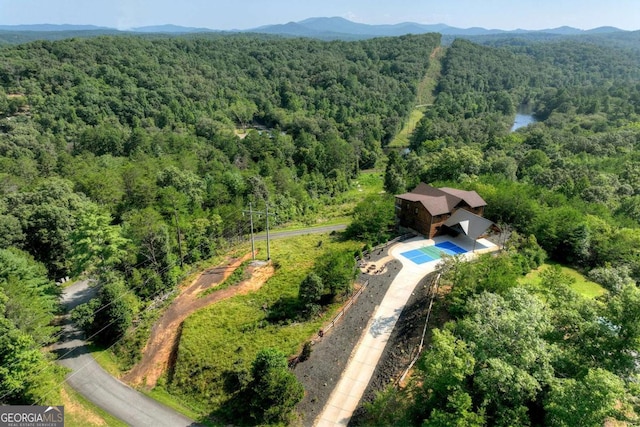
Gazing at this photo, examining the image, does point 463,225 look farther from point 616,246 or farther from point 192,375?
point 192,375

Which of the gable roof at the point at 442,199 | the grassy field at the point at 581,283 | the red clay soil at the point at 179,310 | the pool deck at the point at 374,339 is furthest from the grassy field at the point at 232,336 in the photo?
the grassy field at the point at 581,283

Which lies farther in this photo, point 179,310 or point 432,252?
point 432,252

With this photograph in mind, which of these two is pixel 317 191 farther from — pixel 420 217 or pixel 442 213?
pixel 442 213

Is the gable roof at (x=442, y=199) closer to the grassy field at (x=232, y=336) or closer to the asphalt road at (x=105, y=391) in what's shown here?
the grassy field at (x=232, y=336)

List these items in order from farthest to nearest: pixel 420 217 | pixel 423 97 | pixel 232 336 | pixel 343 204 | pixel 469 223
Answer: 1. pixel 423 97
2. pixel 343 204
3. pixel 420 217
4. pixel 469 223
5. pixel 232 336

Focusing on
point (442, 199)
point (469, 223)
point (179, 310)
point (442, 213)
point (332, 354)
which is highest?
point (442, 199)

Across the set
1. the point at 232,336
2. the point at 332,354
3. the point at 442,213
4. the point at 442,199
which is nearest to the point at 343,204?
the point at 442,199

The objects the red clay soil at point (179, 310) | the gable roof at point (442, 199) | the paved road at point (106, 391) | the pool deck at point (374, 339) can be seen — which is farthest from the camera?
the gable roof at point (442, 199)
